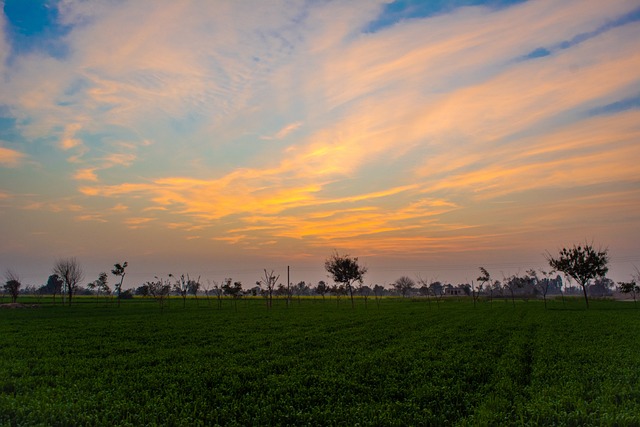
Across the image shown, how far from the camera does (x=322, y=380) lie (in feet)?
50.1

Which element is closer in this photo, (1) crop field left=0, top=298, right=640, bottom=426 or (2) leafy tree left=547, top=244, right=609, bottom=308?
(1) crop field left=0, top=298, right=640, bottom=426

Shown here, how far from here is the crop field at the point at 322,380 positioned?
11695 mm

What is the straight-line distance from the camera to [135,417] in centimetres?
1177

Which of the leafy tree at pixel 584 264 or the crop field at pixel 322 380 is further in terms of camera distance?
the leafy tree at pixel 584 264

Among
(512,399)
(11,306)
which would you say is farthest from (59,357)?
(11,306)

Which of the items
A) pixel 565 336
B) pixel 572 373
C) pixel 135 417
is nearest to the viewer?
pixel 135 417

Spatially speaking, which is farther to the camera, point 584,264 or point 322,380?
point 584,264

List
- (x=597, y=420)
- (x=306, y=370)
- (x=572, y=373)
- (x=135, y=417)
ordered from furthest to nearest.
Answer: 1. (x=306, y=370)
2. (x=572, y=373)
3. (x=135, y=417)
4. (x=597, y=420)

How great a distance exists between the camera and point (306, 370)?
56.3ft

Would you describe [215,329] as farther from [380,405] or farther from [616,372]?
[616,372]

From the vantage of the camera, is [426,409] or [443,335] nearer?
[426,409]

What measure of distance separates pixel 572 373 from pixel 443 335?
12979mm

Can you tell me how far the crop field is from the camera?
11695 mm

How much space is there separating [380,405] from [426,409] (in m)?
1.39
